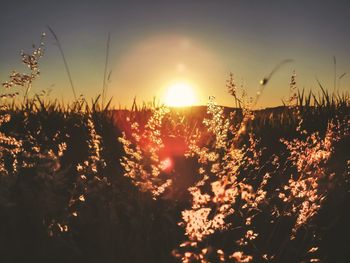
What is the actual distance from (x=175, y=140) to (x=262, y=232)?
1.75 metres

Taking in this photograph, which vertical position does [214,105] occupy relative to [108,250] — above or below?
above

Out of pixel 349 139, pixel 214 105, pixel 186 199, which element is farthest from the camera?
pixel 349 139

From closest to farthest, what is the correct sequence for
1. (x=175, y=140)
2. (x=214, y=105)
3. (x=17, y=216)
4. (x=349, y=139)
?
(x=17, y=216) < (x=214, y=105) < (x=175, y=140) < (x=349, y=139)

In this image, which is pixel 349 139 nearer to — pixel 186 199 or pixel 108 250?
pixel 186 199

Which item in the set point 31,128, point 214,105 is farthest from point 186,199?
point 31,128

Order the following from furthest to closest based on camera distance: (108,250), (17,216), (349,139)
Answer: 1. (349,139)
2. (17,216)
3. (108,250)

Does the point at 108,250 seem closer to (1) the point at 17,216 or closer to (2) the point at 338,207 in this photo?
(1) the point at 17,216

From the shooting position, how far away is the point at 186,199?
334 cm

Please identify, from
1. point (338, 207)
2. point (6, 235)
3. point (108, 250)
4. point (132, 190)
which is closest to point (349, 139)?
point (338, 207)

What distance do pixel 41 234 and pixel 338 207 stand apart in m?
2.18

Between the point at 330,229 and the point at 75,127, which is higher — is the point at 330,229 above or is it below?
below

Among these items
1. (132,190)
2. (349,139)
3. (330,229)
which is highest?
(349,139)

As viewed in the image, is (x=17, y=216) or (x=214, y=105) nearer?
(x=17, y=216)

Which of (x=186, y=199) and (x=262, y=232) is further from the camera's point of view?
(x=186, y=199)
